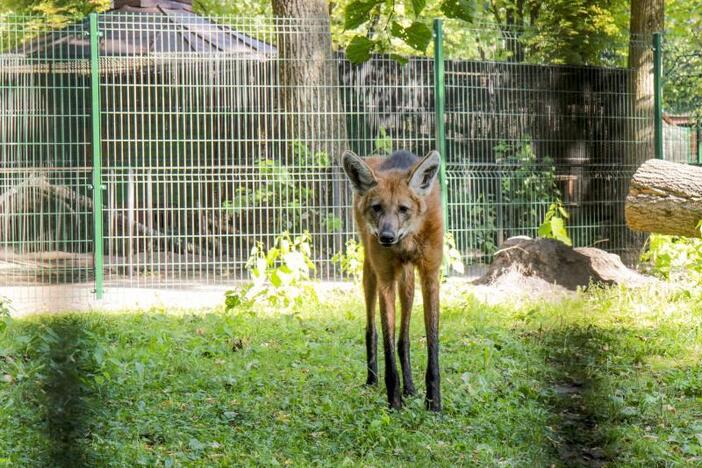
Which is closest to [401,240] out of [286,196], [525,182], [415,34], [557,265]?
[415,34]

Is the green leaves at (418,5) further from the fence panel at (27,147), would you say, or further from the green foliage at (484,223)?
the green foliage at (484,223)

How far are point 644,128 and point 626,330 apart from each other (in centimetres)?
574

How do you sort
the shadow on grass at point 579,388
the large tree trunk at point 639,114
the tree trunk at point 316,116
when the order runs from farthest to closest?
the large tree trunk at point 639,114
the tree trunk at point 316,116
the shadow on grass at point 579,388

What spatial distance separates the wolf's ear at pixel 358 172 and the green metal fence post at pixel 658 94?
7632 mm

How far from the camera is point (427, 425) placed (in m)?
4.49

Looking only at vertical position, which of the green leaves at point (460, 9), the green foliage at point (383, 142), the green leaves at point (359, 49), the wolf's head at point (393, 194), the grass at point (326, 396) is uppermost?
the green foliage at point (383, 142)

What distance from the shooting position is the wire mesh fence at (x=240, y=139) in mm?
9609

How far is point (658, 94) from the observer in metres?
11.8

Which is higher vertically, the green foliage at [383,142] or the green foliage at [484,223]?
the green foliage at [383,142]

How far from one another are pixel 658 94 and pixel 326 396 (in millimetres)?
8293

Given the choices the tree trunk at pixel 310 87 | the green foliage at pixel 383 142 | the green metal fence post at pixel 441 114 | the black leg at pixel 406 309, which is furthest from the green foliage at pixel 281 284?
the black leg at pixel 406 309

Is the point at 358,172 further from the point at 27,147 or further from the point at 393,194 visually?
the point at 27,147

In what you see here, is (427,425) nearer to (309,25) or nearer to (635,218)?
(635,218)

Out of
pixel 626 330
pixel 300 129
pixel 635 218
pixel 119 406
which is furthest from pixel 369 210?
pixel 300 129
